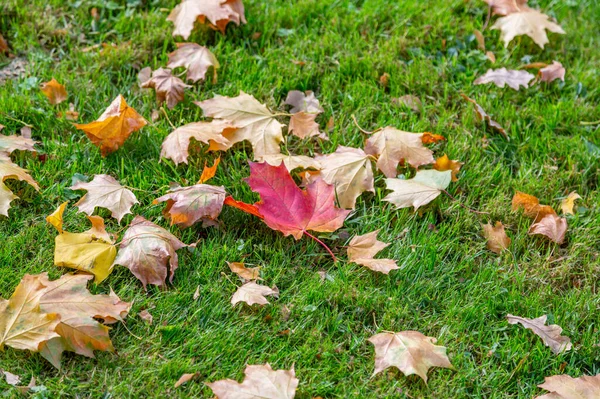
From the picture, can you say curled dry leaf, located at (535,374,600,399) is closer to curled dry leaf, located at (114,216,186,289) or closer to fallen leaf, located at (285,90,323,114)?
curled dry leaf, located at (114,216,186,289)

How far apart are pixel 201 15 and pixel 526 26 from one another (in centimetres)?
156

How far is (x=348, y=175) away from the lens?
2.55m

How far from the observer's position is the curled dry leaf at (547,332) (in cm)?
217

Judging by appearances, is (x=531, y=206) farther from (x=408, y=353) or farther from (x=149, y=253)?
(x=149, y=253)

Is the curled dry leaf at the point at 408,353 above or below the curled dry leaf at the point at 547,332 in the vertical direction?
above

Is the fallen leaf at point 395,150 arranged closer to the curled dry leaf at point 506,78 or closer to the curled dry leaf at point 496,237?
the curled dry leaf at point 496,237

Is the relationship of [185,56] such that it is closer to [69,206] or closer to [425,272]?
[69,206]

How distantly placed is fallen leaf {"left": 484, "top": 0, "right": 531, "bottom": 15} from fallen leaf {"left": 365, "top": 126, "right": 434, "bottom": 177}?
1.13 m

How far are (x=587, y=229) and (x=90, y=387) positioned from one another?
1.84 m

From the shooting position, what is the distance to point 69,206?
8.06 ft

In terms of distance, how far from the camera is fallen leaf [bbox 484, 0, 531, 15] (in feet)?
11.3

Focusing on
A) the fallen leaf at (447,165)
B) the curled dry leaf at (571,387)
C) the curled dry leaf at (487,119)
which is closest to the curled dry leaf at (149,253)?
the fallen leaf at (447,165)

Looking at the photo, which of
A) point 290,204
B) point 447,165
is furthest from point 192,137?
point 447,165

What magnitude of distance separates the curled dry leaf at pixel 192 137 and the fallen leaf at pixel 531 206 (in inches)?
44.0
